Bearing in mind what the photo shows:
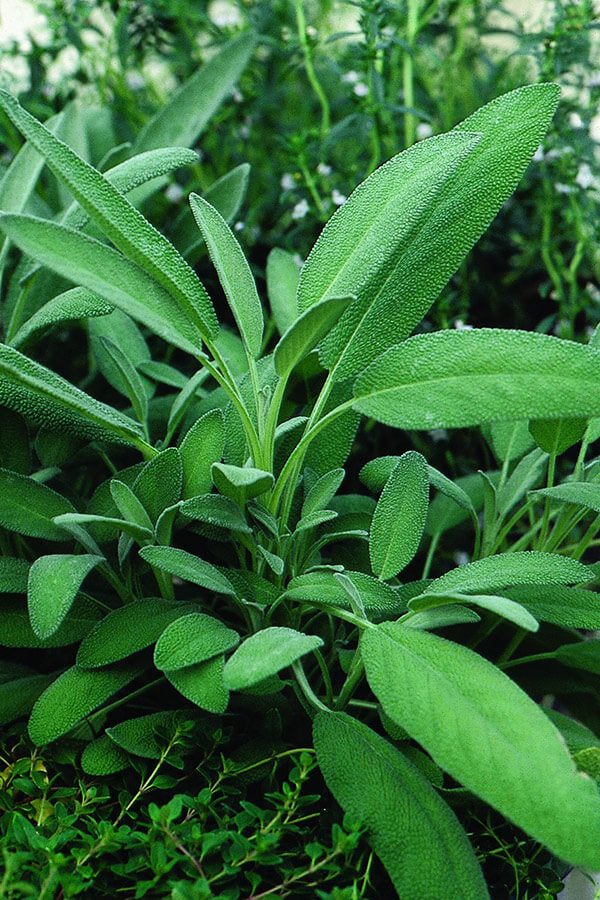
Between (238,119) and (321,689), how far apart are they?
0.58m

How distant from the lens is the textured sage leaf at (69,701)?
0.41 meters

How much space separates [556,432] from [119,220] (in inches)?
10.2

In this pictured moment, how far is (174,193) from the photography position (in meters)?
0.82

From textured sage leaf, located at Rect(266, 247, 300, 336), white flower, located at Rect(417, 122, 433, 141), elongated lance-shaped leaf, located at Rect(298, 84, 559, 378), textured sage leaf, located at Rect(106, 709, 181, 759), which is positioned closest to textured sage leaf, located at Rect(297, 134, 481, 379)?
elongated lance-shaped leaf, located at Rect(298, 84, 559, 378)

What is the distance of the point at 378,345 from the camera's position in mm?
454

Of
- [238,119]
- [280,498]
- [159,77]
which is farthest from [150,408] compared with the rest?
[159,77]

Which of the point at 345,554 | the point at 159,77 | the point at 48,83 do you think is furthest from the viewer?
the point at 159,77

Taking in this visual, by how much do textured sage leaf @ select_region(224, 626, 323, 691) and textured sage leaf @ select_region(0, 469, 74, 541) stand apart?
0.49 ft

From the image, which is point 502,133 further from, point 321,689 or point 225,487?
point 321,689

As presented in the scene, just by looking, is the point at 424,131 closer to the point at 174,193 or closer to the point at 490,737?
the point at 174,193

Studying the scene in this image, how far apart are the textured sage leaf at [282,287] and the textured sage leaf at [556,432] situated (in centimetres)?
18

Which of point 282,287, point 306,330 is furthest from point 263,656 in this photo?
point 282,287

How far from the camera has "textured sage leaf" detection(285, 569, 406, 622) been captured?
1.34 feet

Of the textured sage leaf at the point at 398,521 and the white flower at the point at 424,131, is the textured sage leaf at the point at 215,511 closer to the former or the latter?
the textured sage leaf at the point at 398,521
